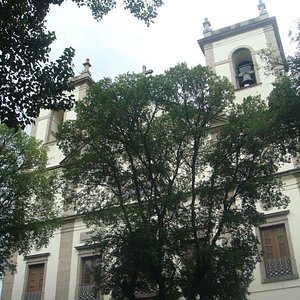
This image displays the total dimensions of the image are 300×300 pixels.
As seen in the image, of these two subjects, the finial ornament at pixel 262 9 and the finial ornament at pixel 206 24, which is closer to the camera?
the finial ornament at pixel 262 9

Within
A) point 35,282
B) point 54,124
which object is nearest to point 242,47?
point 54,124

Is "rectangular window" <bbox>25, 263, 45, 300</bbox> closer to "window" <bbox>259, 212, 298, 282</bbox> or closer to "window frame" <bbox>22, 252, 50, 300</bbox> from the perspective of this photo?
"window frame" <bbox>22, 252, 50, 300</bbox>

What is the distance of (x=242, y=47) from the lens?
883 inches

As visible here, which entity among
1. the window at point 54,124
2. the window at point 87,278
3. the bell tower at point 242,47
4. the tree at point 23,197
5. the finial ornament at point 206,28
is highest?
the finial ornament at point 206,28

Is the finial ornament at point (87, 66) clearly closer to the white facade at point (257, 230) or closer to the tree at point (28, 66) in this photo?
the white facade at point (257, 230)

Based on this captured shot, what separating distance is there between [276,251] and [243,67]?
9101 mm

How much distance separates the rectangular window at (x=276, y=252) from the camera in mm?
15852

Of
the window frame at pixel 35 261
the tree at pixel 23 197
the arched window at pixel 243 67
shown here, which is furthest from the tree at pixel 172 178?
the arched window at pixel 243 67

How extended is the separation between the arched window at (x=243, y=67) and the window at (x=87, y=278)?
31.5ft

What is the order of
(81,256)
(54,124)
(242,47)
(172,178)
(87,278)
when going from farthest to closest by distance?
(54,124), (242,47), (81,256), (87,278), (172,178)

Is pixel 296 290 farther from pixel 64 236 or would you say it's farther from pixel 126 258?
pixel 64 236

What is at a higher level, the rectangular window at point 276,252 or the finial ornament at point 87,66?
the finial ornament at point 87,66

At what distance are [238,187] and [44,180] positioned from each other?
696 cm

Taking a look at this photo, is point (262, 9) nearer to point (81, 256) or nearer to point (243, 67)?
point (243, 67)
